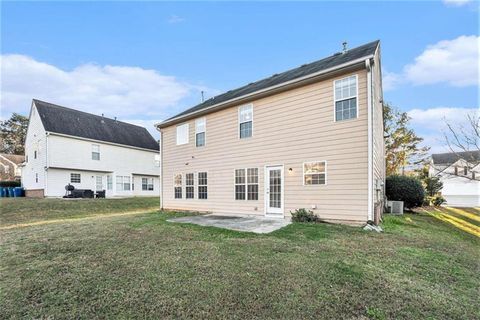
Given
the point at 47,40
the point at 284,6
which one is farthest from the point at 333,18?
the point at 47,40

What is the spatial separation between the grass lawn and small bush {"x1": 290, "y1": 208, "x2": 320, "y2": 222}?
1.68m

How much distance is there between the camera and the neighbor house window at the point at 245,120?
10.8 m

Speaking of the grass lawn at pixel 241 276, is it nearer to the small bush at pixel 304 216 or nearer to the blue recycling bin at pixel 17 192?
the small bush at pixel 304 216

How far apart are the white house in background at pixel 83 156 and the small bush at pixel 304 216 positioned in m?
20.7

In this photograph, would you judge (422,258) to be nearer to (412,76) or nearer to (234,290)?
(234,290)

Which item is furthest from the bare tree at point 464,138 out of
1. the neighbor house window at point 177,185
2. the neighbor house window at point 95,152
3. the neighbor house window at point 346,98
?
the neighbor house window at point 95,152

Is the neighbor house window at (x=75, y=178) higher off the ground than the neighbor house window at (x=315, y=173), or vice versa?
the neighbor house window at (x=315, y=173)

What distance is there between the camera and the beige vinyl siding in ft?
25.6

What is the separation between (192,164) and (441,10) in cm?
1190

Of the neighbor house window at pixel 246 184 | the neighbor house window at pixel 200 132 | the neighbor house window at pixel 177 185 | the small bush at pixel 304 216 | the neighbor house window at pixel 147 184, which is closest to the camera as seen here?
the small bush at pixel 304 216

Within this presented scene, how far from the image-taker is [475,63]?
6.25 m

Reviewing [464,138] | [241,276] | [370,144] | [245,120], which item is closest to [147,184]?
[245,120]

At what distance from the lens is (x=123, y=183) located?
83.8ft

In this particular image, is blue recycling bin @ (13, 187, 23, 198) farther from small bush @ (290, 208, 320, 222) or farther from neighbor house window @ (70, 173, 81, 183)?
small bush @ (290, 208, 320, 222)
